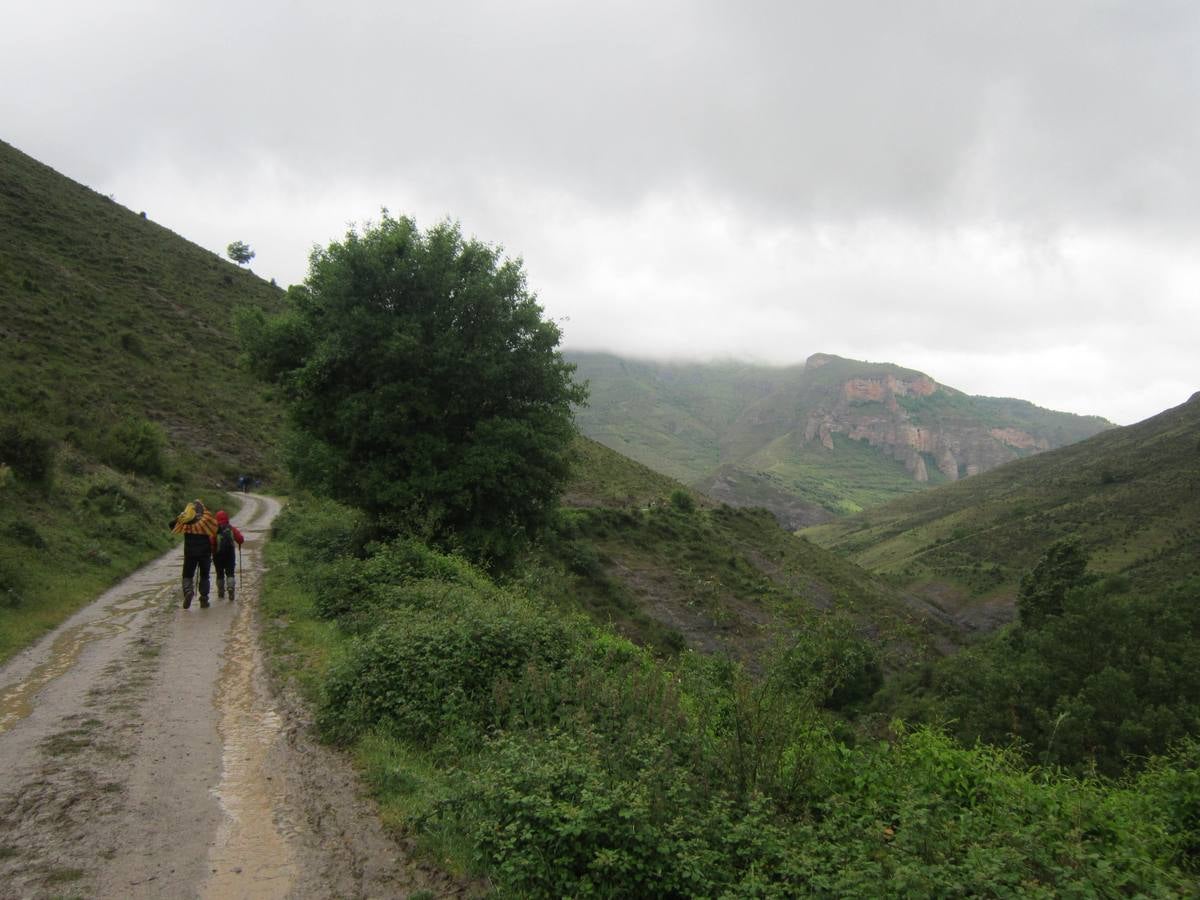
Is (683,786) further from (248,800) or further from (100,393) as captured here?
(100,393)

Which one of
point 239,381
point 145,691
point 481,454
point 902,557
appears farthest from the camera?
point 902,557

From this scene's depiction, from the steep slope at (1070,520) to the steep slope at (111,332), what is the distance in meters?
70.1

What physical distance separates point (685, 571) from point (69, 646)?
29.2 metres

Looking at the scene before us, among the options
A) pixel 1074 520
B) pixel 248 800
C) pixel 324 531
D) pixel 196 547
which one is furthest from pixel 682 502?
pixel 1074 520

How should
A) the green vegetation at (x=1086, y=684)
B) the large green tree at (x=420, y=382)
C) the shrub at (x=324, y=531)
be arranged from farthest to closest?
1. the green vegetation at (x=1086, y=684)
2. the large green tree at (x=420, y=382)
3. the shrub at (x=324, y=531)

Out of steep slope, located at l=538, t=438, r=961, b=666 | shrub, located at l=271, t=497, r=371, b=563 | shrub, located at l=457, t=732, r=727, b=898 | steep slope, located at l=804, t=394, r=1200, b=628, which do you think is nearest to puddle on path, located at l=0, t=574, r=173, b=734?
shrub, located at l=271, t=497, r=371, b=563

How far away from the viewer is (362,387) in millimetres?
18141

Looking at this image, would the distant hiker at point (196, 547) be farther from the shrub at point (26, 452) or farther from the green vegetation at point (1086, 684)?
the green vegetation at point (1086, 684)

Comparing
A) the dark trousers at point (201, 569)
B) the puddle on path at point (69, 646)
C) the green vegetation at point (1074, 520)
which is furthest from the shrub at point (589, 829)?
the green vegetation at point (1074, 520)

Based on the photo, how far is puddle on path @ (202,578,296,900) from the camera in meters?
4.32

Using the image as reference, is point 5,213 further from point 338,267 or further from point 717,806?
point 717,806

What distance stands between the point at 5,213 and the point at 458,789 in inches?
2431

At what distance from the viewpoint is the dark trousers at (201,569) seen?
40.6 ft

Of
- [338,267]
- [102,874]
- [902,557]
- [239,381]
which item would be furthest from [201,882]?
[902,557]
